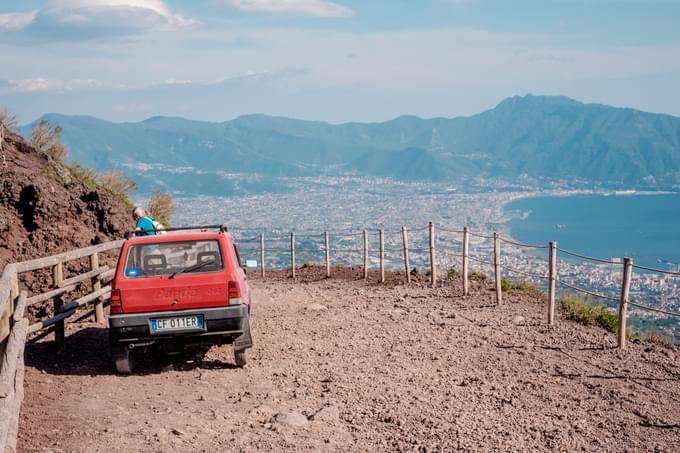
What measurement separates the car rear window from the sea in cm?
4533

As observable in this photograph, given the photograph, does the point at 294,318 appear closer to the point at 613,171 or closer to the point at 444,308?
the point at 444,308

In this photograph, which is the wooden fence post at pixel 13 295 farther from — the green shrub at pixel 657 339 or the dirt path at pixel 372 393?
the green shrub at pixel 657 339

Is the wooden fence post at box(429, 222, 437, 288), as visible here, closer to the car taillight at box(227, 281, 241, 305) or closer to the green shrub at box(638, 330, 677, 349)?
the green shrub at box(638, 330, 677, 349)

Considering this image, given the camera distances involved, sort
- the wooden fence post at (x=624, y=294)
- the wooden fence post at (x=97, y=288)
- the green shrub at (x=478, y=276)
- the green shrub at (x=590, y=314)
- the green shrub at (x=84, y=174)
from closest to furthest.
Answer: the wooden fence post at (x=624, y=294) < the wooden fence post at (x=97, y=288) < the green shrub at (x=590, y=314) < the green shrub at (x=478, y=276) < the green shrub at (x=84, y=174)

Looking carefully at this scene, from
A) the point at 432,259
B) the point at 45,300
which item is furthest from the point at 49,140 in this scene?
the point at 432,259

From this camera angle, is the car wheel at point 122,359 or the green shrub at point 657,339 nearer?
the car wheel at point 122,359

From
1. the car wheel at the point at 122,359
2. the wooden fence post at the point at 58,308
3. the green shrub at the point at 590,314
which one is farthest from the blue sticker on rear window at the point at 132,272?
the green shrub at the point at 590,314

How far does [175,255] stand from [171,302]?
2.92 ft

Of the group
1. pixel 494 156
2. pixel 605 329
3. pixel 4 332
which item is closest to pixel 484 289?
pixel 605 329

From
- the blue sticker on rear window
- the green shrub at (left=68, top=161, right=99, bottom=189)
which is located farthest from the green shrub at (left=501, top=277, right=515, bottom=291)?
the green shrub at (left=68, top=161, right=99, bottom=189)

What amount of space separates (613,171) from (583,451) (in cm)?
16668

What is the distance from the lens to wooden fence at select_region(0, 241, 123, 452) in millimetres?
5906

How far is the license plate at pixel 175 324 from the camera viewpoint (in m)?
9.57

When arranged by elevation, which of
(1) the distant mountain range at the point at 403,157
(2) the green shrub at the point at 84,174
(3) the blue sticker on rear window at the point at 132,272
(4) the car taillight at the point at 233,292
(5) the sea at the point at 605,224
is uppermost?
(2) the green shrub at the point at 84,174
